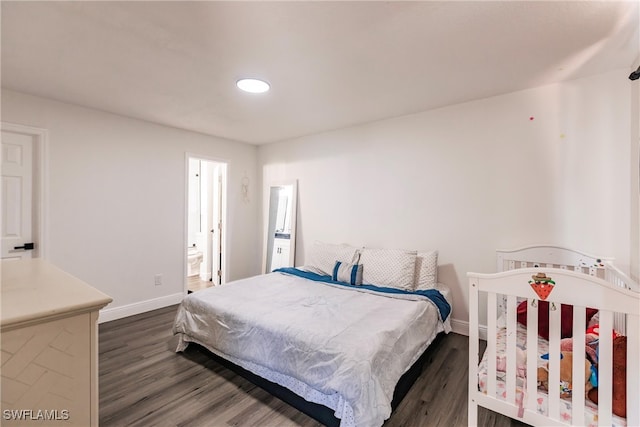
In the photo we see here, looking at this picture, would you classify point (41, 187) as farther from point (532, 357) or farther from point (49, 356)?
point (532, 357)

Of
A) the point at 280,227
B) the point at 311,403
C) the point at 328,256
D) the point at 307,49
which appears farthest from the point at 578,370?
the point at 280,227

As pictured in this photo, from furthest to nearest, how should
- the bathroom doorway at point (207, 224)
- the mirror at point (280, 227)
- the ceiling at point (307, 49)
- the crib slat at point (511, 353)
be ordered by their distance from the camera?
the bathroom doorway at point (207, 224), the mirror at point (280, 227), the ceiling at point (307, 49), the crib slat at point (511, 353)

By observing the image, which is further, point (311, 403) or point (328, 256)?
point (328, 256)

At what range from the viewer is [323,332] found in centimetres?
187

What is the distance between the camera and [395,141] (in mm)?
3396

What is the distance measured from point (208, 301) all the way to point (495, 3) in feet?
9.26

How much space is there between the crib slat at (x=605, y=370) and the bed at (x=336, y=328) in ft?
3.10

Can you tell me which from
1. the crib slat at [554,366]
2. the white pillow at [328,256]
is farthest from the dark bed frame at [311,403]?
the white pillow at [328,256]

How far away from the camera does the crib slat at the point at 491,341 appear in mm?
1461

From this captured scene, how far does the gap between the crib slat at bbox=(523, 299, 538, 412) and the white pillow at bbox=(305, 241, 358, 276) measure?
6.57 ft

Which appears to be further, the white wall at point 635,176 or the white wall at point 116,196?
the white wall at point 116,196

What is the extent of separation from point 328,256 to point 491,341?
7.16 feet

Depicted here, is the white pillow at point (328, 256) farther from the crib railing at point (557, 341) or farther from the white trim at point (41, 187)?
the white trim at point (41, 187)

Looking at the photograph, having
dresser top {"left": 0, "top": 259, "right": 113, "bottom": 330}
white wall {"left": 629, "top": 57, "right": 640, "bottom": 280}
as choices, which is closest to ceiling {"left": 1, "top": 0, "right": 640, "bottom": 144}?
white wall {"left": 629, "top": 57, "right": 640, "bottom": 280}
